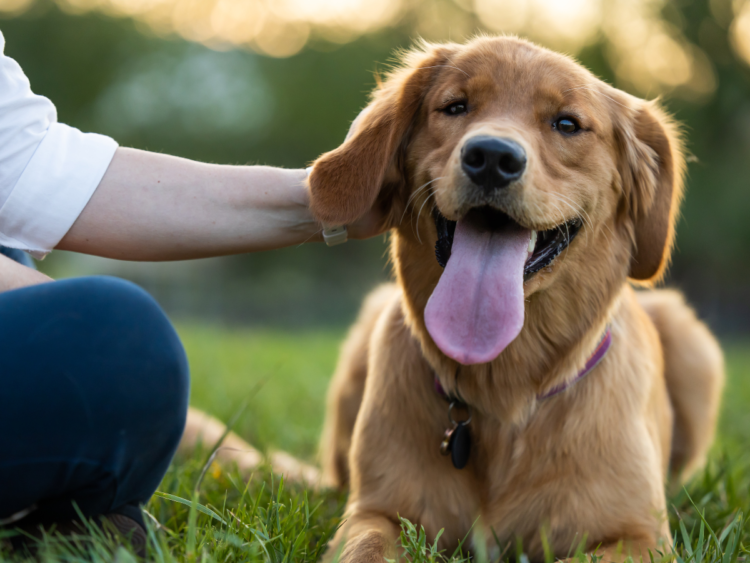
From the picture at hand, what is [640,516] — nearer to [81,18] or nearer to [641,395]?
[641,395]

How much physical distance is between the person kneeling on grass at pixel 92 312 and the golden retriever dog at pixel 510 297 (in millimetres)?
414

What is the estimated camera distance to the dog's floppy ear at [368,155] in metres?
2.21

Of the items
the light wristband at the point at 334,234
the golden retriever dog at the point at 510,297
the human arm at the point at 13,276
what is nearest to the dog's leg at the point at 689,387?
the golden retriever dog at the point at 510,297

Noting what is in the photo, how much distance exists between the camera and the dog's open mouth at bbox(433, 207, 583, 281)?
7.04 ft

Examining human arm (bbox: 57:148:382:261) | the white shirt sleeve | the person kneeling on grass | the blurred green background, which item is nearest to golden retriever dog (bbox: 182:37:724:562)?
human arm (bbox: 57:148:382:261)

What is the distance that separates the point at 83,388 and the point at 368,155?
3.91 ft

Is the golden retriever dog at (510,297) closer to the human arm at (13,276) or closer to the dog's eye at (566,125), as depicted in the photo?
the dog's eye at (566,125)

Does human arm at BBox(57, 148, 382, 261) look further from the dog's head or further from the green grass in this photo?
the green grass

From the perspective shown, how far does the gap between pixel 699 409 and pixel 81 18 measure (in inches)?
823

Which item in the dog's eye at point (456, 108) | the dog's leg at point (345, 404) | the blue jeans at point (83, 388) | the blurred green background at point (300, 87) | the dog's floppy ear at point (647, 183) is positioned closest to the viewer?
the blue jeans at point (83, 388)

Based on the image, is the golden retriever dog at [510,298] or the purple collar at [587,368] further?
the purple collar at [587,368]

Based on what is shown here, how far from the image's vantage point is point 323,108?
2048 cm

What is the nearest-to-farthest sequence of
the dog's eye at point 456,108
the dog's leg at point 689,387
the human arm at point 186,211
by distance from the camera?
the human arm at point 186,211 < the dog's eye at point 456,108 < the dog's leg at point 689,387

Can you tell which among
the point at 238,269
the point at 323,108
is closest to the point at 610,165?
the point at 323,108
